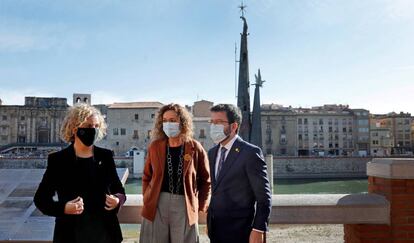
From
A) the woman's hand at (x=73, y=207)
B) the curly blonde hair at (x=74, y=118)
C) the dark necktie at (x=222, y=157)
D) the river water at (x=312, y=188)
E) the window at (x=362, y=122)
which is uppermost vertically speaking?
the window at (x=362, y=122)

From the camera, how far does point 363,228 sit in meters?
3.47

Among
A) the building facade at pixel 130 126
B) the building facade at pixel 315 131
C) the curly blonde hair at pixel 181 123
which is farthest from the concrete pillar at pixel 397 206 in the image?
the building facade at pixel 315 131

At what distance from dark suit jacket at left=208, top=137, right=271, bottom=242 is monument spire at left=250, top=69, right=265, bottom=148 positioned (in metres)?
18.3

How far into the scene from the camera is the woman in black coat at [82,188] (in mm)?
2713

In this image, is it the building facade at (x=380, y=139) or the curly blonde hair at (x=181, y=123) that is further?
the building facade at (x=380, y=139)

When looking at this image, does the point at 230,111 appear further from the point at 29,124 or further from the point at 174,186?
the point at 29,124

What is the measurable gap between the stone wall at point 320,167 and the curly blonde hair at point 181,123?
54.5 meters

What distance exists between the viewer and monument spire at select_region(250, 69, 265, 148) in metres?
21.5

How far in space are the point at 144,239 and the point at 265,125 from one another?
7030 cm

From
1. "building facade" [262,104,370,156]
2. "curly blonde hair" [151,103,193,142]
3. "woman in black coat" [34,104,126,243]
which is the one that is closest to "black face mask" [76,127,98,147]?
"woman in black coat" [34,104,126,243]

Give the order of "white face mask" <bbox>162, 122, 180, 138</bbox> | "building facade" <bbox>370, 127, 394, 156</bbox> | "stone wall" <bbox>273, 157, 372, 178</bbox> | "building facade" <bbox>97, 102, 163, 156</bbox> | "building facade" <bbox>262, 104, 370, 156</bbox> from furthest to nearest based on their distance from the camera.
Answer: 1. "building facade" <bbox>370, 127, 394, 156</bbox>
2. "building facade" <bbox>262, 104, 370, 156</bbox>
3. "building facade" <bbox>97, 102, 163, 156</bbox>
4. "stone wall" <bbox>273, 157, 372, 178</bbox>
5. "white face mask" <bbox>162, 122, 180, 138</bbox>

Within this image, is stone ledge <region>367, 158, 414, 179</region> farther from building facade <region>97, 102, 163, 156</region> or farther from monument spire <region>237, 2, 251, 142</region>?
building facade <region>97, 102, 163, 156</region>

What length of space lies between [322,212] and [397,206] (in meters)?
0.67

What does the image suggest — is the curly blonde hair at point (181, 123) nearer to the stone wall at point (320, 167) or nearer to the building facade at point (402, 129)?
the stone wall at point (320, 167)
